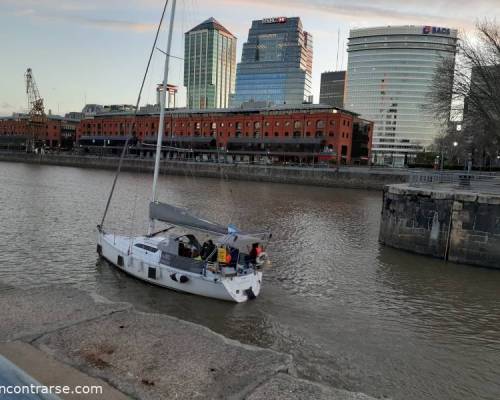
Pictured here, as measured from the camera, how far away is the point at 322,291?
19.4m

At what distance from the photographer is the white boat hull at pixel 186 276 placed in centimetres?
1683

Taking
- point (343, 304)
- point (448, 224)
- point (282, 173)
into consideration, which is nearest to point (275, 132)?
point (282, 173)

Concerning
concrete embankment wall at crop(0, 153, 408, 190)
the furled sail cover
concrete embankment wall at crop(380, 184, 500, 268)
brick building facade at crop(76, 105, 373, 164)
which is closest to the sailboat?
the furled sail cover

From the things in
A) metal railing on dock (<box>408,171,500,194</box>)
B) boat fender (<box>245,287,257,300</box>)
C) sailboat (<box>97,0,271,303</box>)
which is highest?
metal railing on dock (<box>408,171,500,194</box>)

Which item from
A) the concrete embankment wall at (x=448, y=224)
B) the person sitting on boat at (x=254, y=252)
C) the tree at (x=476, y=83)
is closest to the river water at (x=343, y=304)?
the concrete embankment wall at (x=448, y=224)

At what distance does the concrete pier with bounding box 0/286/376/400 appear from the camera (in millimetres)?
7949

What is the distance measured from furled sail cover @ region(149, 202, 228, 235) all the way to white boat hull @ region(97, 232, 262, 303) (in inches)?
77.6

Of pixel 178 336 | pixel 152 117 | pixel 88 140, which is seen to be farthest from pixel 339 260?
pixel 88 140

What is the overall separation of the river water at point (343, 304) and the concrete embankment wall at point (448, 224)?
41.1 inches

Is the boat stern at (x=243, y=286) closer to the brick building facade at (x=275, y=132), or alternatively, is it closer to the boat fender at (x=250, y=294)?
the boat fender at (x=250, y=294)

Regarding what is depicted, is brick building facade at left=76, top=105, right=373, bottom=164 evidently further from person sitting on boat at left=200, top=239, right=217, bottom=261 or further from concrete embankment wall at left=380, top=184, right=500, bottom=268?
person sitting on boat at left=200, top=239, right=217, bottom=261

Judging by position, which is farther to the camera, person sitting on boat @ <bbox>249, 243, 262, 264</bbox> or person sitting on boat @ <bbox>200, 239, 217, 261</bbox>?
person sitting on boat @ <bbox>200, 239, 217, 261</bbox>

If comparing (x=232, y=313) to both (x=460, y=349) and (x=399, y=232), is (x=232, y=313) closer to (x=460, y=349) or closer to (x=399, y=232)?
(x=460, y=349)

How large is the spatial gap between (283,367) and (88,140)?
170m
